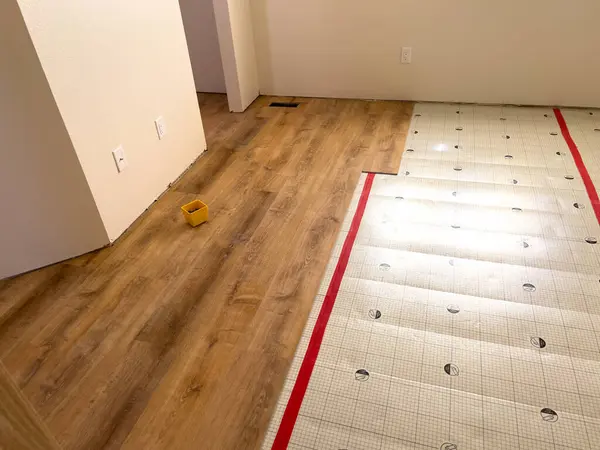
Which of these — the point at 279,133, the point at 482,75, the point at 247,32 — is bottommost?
the point at 279,133

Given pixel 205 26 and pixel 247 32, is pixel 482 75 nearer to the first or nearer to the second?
pixel 247 32

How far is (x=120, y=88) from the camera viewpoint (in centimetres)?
213

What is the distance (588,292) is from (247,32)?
285 cm

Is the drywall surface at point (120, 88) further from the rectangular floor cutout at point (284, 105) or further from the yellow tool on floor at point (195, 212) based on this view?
the rectangular floor cutout at point (284, 105)

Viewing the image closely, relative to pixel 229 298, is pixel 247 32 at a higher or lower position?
higher

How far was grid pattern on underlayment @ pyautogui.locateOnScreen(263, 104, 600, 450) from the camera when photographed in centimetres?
135

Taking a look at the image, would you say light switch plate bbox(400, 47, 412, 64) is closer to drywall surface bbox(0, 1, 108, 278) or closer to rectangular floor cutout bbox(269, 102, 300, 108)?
rectangular floor cutout bbox(269, 102, 300, 108)

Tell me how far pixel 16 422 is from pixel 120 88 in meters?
1.94

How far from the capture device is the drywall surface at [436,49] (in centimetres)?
296

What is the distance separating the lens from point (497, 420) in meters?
1.35

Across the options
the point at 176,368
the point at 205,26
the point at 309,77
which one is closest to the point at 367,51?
the point at 309,77

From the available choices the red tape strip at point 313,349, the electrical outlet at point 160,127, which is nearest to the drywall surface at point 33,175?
the electrical outlet at point 160,127

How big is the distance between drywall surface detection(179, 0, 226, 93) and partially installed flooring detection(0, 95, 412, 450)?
126 centimetres

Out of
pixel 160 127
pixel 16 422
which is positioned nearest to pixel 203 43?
pixel 160 127
